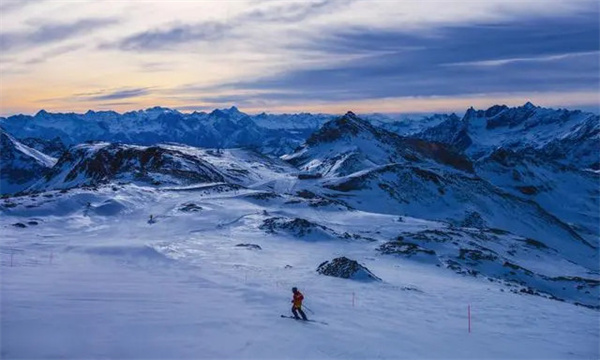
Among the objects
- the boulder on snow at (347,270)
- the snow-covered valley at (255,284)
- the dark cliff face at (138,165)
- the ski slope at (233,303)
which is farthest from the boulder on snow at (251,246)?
the dark cliff face at (138,165)

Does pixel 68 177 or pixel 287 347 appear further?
pixel 68 177

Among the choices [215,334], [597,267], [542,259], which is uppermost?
[215,334]

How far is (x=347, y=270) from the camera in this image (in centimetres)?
3412

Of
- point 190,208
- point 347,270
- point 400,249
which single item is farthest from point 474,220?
point 347,270

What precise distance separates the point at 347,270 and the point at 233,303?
1225 cm

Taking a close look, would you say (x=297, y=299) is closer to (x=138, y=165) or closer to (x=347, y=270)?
(x=347, y=270)

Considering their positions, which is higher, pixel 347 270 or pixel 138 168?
pixel 138 168

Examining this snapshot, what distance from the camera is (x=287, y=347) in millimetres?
18188

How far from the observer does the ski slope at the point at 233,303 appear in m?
17.9

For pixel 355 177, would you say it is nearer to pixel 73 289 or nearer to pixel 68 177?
pixel 68 177

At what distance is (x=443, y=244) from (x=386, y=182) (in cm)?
7228

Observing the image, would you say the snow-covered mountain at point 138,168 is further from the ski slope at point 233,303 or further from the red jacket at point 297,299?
the red jacket at point 297,299

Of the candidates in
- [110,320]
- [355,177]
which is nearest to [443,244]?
[110,320]

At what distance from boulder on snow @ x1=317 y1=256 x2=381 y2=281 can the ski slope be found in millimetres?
1005
